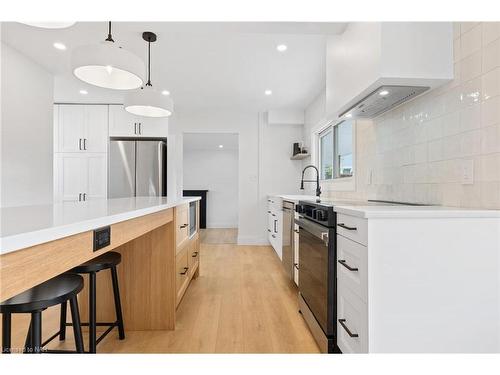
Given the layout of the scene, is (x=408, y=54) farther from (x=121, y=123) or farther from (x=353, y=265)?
(x=121, y=123)

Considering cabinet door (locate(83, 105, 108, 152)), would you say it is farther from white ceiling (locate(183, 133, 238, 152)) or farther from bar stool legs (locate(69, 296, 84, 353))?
bar stool legs (locate(69, 296, 84, 353))

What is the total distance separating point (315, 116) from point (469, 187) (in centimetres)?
312

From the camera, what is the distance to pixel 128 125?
4.56 metres

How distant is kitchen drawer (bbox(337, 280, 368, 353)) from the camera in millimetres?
1228

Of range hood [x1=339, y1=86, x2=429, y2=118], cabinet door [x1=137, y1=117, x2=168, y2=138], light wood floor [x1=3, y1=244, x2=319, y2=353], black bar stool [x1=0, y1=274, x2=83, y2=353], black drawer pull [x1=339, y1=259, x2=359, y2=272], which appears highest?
cabinet door [x1=137, y1=117, x2=168, y2=138]

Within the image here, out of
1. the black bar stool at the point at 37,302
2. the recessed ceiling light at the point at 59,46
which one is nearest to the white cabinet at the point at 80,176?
the recessed ceiling light at the point at 59,46

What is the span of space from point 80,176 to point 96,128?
2.63 ft

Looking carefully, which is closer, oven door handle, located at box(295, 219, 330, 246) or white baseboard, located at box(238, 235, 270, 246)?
oven door handle, located at box(295, 219, 330, 246)

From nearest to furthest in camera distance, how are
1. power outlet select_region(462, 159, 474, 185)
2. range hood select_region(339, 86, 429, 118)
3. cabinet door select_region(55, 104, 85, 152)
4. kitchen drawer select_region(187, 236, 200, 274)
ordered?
power outlet select_region(462, 159, 474, 185)
range hood select_region(339, 86, 429, 118)
kitchen drawer select_region(187, 236, 200, 274)
cabinet door select_region(55, 104, 85, 152)

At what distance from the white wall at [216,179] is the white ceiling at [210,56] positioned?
10.0 feet

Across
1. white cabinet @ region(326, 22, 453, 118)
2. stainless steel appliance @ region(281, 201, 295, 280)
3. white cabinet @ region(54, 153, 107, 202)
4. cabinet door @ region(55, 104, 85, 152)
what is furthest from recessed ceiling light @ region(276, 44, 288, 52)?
cabinet door @ region(55, 104, 85, 152)

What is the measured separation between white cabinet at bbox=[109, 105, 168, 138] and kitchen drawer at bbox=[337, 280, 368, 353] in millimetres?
3956
